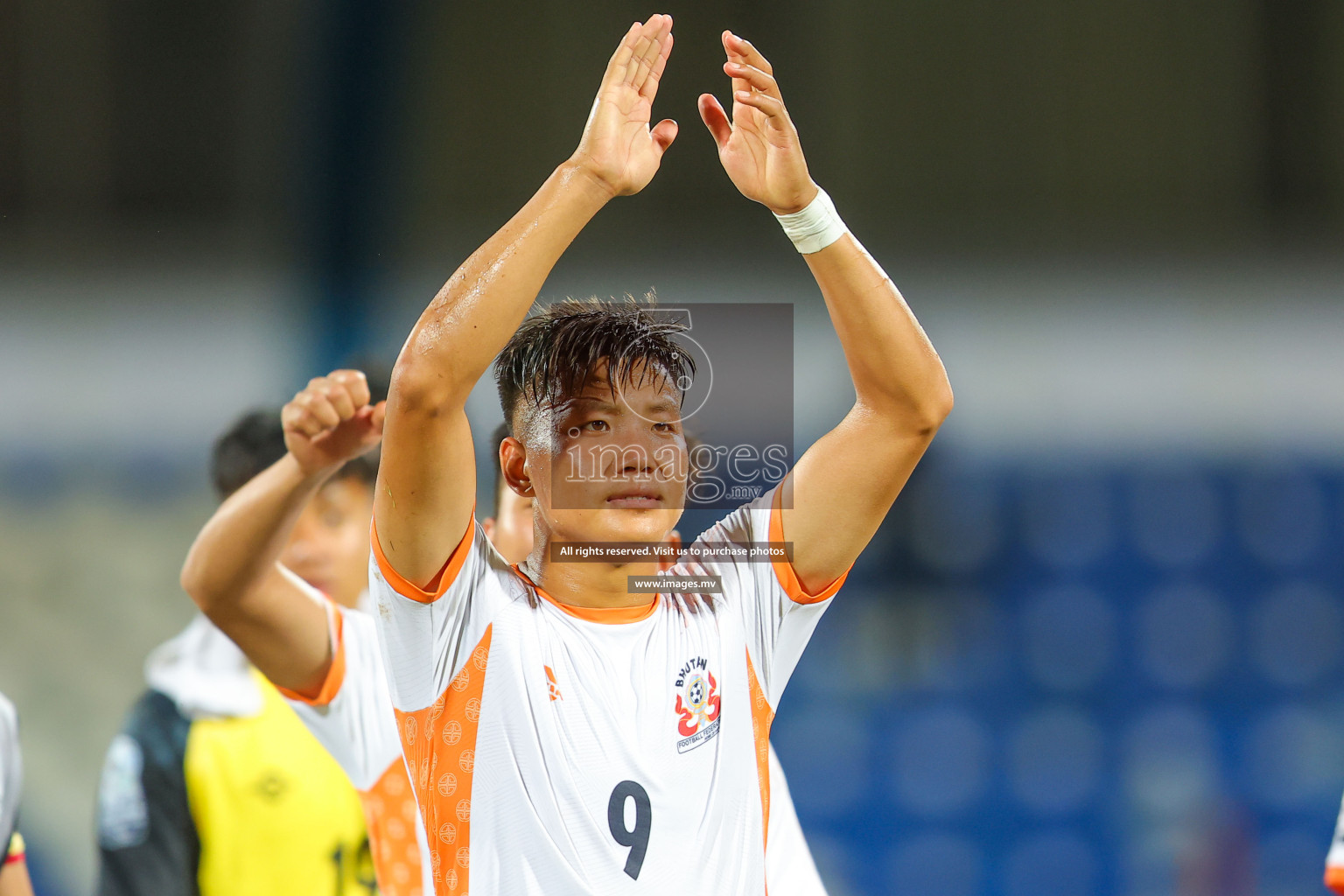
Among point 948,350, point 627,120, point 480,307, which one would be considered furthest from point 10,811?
point 948,350

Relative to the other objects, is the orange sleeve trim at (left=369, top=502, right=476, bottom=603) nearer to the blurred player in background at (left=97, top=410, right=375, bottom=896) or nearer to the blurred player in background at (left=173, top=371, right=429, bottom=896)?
the blurred player in background at (left=173, top=371, right=429, bottom=896)

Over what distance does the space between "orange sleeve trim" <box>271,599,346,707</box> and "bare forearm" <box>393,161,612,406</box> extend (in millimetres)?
1025

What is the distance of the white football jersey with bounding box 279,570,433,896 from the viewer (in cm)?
203

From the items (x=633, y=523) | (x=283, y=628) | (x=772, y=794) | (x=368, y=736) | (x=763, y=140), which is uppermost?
(x=763, y=140)

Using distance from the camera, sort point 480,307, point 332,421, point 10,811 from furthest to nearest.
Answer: point 10,811
point 332,421
point 480,307

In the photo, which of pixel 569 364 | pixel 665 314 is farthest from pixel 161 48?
pixel 569 364

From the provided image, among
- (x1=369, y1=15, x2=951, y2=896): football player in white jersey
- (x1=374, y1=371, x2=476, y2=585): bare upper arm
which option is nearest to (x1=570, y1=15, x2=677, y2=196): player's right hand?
(x1=369, y1=15, x2=951, y2=896): football player in white jersey

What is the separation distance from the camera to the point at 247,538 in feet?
6.14

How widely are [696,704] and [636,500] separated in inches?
11.1

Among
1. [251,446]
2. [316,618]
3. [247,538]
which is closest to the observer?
[247,538]

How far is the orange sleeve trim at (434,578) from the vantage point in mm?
1250

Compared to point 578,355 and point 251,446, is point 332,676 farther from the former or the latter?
point 578,355

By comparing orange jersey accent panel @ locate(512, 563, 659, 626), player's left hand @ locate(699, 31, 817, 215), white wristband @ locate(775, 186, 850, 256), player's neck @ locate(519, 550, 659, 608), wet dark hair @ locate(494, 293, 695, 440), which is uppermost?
player's left hand @ locate(699, 31, 817, 215)

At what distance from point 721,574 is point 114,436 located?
77.4 inches
